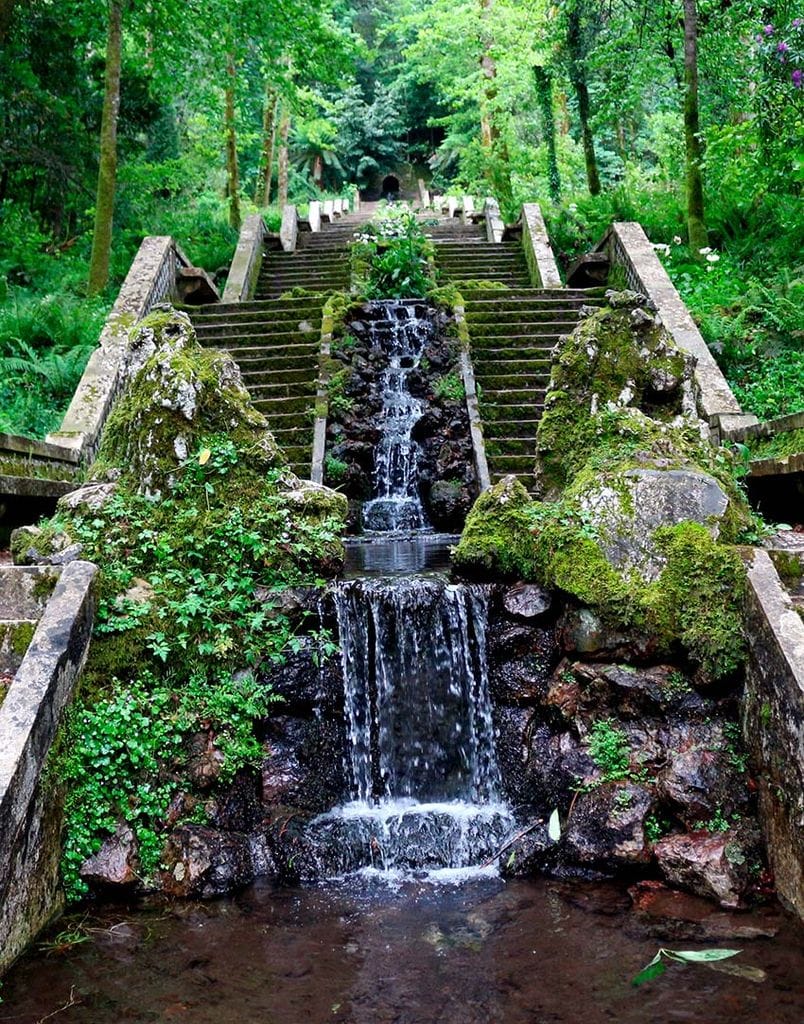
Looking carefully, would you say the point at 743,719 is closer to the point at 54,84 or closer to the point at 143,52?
the point at 54,84

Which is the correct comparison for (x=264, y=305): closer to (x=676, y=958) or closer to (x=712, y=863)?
(x=712, y=863)

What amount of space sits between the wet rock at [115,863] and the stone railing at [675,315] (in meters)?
5.82

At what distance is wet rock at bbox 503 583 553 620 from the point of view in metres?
5.95

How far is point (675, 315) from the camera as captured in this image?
11.3 m

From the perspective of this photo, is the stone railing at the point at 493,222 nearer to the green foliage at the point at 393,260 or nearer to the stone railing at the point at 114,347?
the green foliage at the point at 393,260

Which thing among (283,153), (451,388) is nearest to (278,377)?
(451,388)

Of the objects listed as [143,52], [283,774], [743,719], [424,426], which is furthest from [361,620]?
[143,52]

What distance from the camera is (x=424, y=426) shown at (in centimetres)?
1080

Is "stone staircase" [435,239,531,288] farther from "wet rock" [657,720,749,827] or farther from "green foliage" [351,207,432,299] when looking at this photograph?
"wet rock" [657,720,749,827]

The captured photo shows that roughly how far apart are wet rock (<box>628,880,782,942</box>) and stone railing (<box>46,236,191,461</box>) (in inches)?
217

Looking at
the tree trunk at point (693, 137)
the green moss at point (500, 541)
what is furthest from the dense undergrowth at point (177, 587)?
the tree trunk at point (693, 137)

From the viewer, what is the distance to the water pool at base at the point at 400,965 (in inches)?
144

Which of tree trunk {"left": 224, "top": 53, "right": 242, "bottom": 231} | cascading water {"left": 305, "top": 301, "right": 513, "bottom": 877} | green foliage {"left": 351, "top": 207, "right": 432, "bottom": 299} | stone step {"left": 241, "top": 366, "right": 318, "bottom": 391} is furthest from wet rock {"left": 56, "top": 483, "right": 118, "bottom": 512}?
tree trunk {"left": 224, "top": 53, "right": 242, "bottom": 231}

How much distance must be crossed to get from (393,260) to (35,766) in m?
10.6
